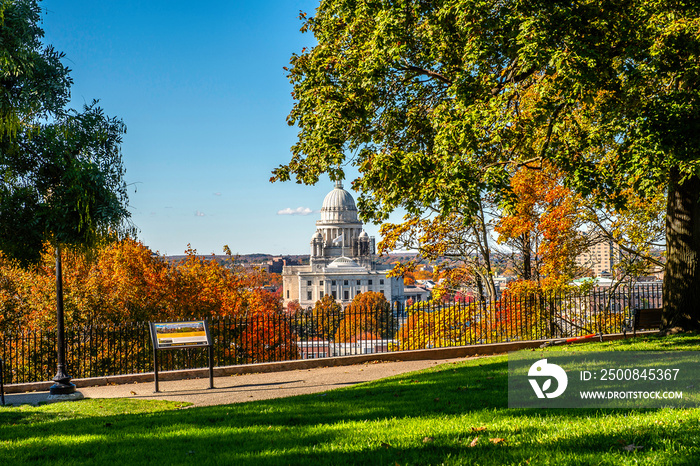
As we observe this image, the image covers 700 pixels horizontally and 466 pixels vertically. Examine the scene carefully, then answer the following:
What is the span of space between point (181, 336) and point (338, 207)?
156 m

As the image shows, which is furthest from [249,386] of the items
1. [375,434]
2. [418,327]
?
[375,434]

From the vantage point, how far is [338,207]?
166750mm

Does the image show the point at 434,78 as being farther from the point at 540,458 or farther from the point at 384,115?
the point at 540,458

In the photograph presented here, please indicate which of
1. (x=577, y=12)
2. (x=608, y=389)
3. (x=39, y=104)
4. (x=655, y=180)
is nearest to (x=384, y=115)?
(x=577, y=12)

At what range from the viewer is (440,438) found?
5.18m

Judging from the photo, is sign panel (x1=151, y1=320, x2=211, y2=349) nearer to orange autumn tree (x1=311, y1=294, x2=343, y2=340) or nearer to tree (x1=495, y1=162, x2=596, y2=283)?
orange autumn tree (x1=311, y1=294, x2=343, y2=340)

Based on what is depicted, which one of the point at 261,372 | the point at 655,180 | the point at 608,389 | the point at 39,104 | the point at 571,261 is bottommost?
the point at 261,372

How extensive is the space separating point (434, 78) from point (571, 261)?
26.8ft

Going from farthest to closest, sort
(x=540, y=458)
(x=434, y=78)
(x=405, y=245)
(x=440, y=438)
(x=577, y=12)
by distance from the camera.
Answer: (x=405, y=245), (x=434, y=78), (x=577, y=12), (x=440, y=438), (x=540, y=458)

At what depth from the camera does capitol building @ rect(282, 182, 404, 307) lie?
157125 millimetres

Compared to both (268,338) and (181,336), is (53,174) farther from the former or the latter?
(268,338)

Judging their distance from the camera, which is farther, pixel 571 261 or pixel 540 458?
pixel 571 261

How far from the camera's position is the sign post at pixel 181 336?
36.9 ft

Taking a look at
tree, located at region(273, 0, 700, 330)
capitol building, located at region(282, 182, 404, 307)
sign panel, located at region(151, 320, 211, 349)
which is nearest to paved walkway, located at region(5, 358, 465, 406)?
sign panel, located at region(151, 320, 211, 349)
